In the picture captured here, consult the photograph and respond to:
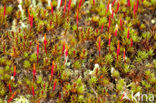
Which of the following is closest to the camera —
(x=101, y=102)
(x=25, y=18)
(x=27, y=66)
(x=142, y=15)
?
(x=101, y=102)

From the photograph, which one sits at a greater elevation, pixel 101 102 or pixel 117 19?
pixel 117 19

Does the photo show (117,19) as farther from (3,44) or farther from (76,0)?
(3,44)

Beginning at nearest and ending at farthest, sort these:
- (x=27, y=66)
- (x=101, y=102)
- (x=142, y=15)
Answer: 1. (x=101, y=102)
2. (x=27, y=66)
3. (x=142, y=15)

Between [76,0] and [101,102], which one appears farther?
[76,0]

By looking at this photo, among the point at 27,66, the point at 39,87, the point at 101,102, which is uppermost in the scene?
the point at 27,66

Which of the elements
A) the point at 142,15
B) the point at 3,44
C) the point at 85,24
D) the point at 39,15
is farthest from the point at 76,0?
the point at 3,44

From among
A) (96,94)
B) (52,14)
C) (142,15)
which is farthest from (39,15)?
(142,15)
